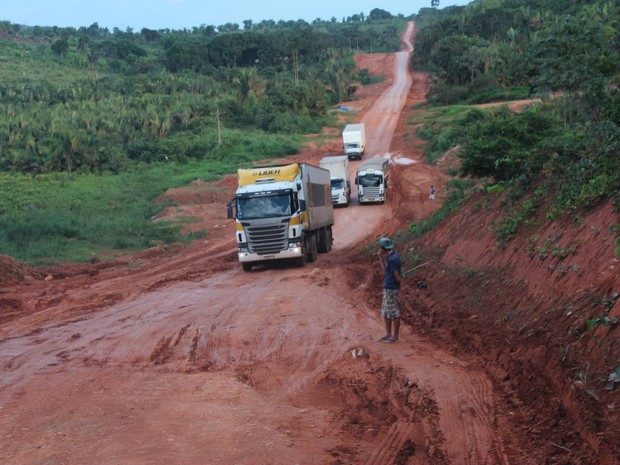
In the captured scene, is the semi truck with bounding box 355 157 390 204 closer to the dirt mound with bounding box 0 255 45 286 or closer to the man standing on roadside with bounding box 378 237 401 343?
the dirt mound with bounding box 0 255 45 286

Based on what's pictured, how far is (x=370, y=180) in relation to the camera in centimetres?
4409

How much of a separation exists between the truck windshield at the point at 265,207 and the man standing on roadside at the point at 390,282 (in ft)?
37.7

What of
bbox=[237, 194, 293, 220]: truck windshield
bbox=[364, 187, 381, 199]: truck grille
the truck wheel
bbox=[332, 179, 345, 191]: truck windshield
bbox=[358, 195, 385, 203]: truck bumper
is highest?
bbox=[237, 194, 293, 220]: truck windshield

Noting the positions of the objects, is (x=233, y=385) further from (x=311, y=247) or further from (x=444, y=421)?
(x=311, y=247)

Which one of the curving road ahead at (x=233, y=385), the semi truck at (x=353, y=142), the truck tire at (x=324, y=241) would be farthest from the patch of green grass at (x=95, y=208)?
the curving road ahead at (x=233, y=385)

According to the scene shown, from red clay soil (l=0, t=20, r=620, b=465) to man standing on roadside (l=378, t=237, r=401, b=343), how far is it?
0.38 metres

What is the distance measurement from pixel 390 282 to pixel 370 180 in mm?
31544

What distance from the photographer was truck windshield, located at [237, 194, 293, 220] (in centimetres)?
2450

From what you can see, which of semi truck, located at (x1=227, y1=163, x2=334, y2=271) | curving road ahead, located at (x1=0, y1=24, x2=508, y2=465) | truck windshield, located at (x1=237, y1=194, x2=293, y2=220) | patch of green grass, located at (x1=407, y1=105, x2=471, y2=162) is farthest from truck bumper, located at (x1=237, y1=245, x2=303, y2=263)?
patch of green grass, located at (x1=407, y1=105, x2=471, y2=162)

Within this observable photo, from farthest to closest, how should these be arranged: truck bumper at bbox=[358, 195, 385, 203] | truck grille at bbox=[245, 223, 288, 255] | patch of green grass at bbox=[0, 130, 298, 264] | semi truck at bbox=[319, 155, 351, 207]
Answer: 1. truck bumper at bbox=[358, 195, 385, 203]
2. semi truck at bbox=[319, 155, 351, 207]
3. patch of green grass at bbox=[0, 130, 298, 264]
4. truck grille at bbox=[245, 223, 288, 255]

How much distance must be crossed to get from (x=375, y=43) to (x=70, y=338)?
5247 inches

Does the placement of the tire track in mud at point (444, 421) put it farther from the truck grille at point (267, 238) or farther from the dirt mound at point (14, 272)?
the dirt mound at point (14, 272)

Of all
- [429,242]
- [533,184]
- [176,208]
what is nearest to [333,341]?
[533,184]

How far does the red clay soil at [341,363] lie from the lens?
8094 mm
